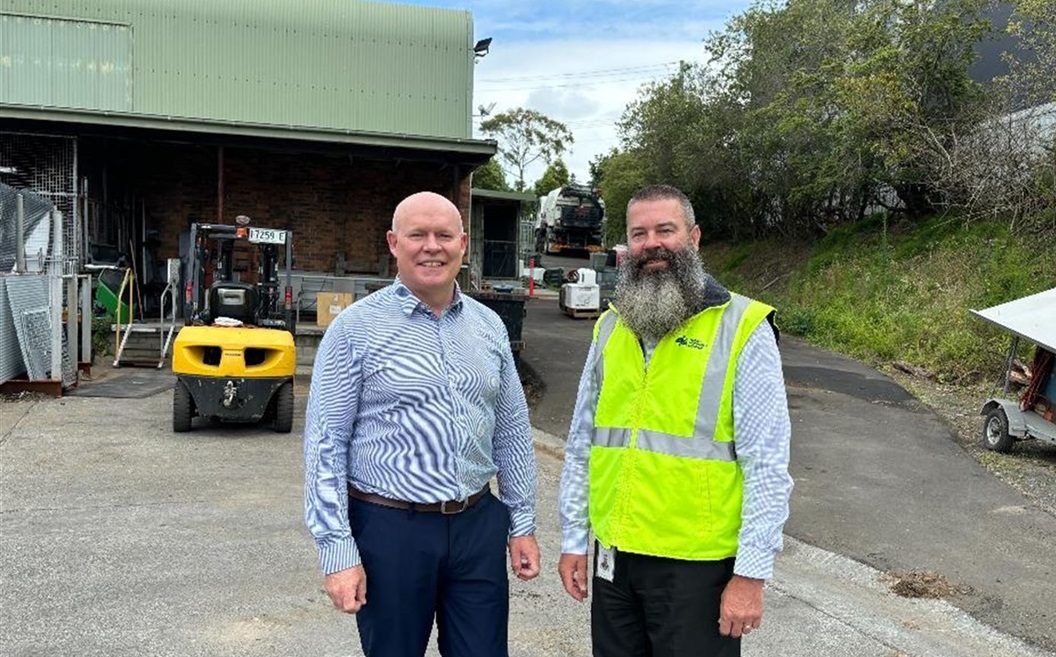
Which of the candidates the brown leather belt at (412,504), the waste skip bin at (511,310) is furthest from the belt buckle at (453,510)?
the waste skip bin at (511,310)

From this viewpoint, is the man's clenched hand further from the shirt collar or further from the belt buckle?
the shirt collar

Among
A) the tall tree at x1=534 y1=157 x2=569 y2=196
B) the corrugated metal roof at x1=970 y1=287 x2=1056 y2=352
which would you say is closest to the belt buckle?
the corrugated metal roof at x1=970 y1=287 x2=1056 y2=352

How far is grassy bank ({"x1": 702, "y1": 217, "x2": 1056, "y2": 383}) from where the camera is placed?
14656 millimetres

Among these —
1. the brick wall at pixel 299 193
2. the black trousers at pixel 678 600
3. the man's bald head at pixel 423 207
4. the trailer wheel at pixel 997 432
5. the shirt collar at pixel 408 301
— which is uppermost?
the brick wall at pixel 299 193

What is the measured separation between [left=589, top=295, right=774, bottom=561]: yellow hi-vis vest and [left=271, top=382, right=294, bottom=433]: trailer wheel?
6.86m

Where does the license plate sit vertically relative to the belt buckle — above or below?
above

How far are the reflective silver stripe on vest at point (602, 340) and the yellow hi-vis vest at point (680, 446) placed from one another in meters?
0.12

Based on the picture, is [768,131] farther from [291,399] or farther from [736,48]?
[291,399]

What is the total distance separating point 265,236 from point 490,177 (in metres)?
42.6

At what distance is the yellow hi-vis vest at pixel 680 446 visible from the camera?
2.52m

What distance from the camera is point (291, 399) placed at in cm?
908

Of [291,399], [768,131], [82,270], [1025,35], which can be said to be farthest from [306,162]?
[1025,35]

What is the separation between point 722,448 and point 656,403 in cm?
22

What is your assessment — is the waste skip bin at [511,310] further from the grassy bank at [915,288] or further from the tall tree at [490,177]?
the tall tree at [490,177]
